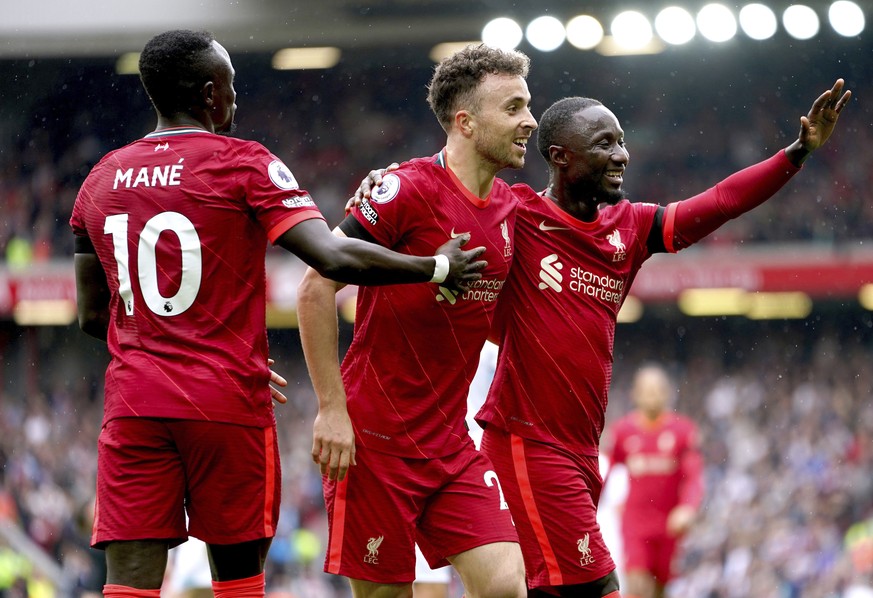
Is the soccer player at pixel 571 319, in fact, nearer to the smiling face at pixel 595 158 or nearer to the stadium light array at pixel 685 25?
the smiling face at pixel 595 158

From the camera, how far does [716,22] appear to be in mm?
19125

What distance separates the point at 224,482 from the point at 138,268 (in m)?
0.70

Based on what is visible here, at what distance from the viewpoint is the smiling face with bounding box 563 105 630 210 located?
16.7 ft

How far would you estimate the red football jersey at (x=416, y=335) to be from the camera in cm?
453

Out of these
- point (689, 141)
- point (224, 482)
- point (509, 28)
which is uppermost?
point (509, 28)

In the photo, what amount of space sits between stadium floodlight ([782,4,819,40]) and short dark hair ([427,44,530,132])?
51.2ft

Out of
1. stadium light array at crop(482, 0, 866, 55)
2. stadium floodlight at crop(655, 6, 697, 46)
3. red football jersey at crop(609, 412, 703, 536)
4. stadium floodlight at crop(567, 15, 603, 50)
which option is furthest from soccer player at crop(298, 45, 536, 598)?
stadium floodlight at crop(567, 15, 603, 50)

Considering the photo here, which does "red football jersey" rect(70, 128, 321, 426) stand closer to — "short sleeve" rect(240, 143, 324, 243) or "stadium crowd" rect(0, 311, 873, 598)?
"short sleeve" rect(240, 143, 324, 243)

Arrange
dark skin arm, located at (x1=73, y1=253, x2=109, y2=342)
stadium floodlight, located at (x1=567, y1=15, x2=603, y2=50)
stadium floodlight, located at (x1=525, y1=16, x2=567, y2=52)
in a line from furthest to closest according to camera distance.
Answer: stadium floodlight, located at (x1=567, y1=15, x2=603, y2=50) < stadium floodlight, located at (x1=525, y1=16, x2=567, y2=52) < dark skin arm, located at (x1=73, y1=253, x2=109, y2=342)

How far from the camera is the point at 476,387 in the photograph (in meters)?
6.45

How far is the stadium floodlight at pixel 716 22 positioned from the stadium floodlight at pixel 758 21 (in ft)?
0.71

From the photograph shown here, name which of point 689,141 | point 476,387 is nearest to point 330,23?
point 689,141

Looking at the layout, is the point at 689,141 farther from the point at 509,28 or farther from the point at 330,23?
the point at 330,23

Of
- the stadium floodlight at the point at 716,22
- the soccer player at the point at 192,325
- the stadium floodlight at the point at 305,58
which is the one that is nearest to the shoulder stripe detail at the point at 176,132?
the soccer player at the point at 192,325
